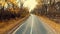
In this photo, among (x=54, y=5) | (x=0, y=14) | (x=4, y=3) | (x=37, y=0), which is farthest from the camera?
(x=37, y=0)

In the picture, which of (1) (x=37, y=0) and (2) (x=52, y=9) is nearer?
(2) (x=52, y=9)

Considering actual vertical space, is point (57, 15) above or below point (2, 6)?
below

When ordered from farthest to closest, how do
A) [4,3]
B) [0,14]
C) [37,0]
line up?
1. [37,0]
2. [4,3]
3. [0,14]

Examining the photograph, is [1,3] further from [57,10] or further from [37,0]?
[37,0]

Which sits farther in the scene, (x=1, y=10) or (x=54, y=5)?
(x=54, y=5)

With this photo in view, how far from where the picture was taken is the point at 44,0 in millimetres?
82938

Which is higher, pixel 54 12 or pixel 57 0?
pixel 57 0

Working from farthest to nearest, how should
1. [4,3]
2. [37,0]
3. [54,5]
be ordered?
[37,0] < [54,5] < [4,3]

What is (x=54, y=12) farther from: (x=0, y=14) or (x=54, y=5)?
(x=0, y=14)

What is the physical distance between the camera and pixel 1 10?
3362 cm

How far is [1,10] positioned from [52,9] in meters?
30.5

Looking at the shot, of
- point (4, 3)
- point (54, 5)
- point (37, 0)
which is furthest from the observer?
point (37, 0)

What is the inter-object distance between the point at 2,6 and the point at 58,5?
28.9 meters

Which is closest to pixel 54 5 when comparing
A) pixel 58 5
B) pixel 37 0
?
pixel 58 5
